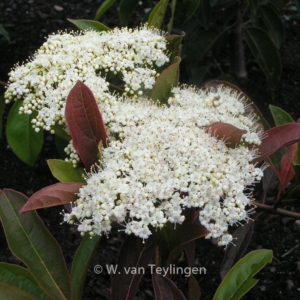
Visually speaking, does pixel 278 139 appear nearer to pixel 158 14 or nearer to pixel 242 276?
pixel 242 276

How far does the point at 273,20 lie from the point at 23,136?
1415mm

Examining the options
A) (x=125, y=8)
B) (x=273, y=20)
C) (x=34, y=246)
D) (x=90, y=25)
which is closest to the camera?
(x=34, y=246)

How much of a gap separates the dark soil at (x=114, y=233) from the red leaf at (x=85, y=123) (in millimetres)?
1021

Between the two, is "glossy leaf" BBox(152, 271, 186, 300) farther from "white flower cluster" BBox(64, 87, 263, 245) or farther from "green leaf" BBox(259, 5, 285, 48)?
"green leaf" BBox(259, 5, 285, 48)

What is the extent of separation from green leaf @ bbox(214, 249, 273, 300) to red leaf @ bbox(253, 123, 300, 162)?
0.27 m

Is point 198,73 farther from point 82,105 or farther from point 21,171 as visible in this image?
point 82,105

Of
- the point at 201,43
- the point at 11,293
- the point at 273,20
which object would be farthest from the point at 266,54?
the point at 11,293

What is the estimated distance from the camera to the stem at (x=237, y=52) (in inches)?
118

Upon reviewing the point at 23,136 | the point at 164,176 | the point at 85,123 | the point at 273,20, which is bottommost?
the point at 164,176

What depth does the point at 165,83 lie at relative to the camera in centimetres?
156

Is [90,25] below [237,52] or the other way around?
below

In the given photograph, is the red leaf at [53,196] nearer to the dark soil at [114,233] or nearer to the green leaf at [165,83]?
the green leaf at [165,83]

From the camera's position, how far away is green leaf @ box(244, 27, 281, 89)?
2.69 m

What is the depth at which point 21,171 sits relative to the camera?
3.09m
